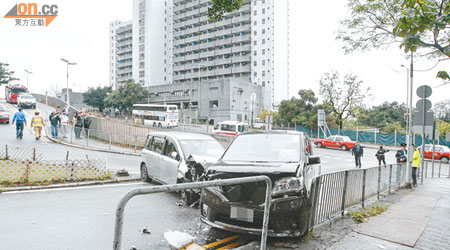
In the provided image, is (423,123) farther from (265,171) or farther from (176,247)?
(176,247)

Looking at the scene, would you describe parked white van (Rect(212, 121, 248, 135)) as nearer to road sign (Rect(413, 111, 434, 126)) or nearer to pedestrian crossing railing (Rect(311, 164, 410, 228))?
road sign (Rect(413, 111, 434, 126))

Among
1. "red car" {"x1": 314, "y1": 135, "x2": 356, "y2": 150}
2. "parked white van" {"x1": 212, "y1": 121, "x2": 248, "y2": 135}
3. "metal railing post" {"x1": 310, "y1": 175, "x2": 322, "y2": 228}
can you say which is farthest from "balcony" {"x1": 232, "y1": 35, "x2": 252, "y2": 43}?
"metal railing post" {"x1": 310, "y1": 175, "x2": 322, "y2": 228}

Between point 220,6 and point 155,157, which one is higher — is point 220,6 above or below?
above

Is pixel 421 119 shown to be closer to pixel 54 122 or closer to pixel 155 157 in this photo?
pixel 155 157

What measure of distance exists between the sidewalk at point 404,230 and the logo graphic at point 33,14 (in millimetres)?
28631

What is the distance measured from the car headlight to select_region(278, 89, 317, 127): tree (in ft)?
135

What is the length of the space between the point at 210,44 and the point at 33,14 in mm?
69333

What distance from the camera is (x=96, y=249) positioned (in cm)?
420

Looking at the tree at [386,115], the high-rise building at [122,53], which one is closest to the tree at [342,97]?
the tree at [386,115]

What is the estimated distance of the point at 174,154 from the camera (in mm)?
7582

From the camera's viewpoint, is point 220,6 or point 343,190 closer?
point 343,190

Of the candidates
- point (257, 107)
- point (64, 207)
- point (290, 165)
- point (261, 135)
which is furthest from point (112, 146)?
point (257, 107)

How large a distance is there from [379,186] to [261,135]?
468 cm

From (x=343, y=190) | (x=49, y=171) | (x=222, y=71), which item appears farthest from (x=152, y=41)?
(x=343, y=190)
